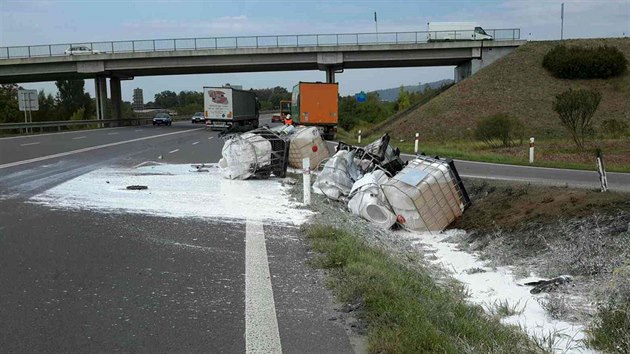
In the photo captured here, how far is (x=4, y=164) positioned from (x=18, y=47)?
42547mm

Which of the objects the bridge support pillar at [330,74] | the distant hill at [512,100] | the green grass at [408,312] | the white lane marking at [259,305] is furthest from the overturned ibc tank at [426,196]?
the bridge support pillar at [330,74]

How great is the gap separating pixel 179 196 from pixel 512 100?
4075 centimetres

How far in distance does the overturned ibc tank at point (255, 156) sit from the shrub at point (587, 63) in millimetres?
41957

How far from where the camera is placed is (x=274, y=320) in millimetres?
4867

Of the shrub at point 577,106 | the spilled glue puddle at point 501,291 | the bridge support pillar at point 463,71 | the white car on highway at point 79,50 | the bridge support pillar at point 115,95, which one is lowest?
the spilled glue puddle at point 501,291

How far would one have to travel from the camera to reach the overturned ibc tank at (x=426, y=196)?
1119cm

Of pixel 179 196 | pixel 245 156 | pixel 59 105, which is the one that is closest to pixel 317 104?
pixel 245 156

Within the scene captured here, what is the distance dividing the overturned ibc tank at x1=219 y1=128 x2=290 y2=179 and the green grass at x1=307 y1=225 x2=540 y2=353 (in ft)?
25.9

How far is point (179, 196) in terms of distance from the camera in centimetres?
1173

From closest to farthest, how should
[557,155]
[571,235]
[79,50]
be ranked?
[571,235]
[557,155]
[79,50]

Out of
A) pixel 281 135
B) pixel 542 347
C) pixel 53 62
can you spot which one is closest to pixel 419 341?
pixel 542 347

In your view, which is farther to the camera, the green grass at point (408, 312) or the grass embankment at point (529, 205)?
the grass embankment at point (529, 205)

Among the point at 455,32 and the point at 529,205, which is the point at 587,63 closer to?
the point at 455,32

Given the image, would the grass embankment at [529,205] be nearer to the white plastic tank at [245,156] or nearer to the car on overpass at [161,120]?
the white plastic tank at [245,156]
